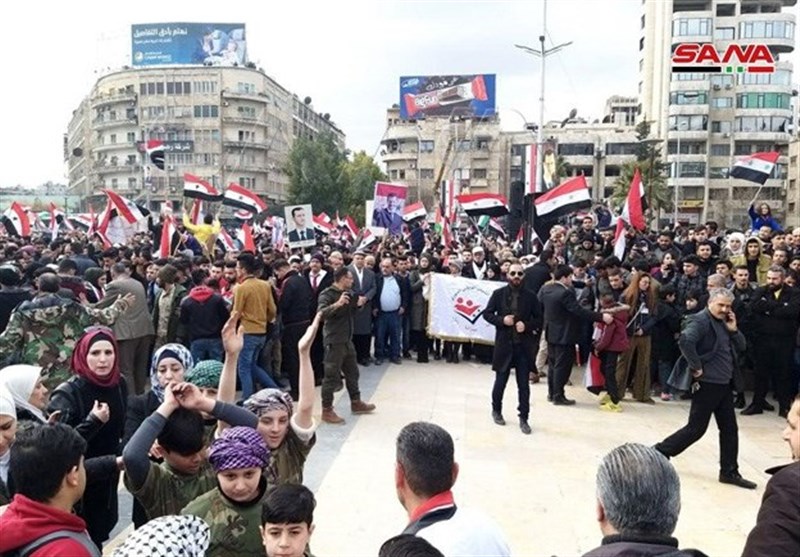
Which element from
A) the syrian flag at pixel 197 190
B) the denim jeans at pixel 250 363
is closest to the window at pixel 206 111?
the syrian flag at pixel 197 190

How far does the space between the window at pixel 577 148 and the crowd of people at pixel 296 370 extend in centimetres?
6467

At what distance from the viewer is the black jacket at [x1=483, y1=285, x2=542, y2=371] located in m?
8.03

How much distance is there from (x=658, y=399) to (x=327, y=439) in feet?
15.9

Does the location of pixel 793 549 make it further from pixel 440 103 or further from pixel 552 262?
pixel 440 103

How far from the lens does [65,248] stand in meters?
13.0

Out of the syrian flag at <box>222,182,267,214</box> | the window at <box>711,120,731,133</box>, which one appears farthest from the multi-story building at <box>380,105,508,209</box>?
the syrian flag at <box>222,182,267,214</box>

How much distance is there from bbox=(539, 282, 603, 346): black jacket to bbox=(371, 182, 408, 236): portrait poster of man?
274 inches

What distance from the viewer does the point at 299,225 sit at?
43.4 feet

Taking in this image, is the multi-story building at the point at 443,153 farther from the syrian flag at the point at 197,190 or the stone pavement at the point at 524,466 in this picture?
the stone pavement at the point at 524,466

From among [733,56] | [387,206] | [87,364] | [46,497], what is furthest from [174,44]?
[46,497]

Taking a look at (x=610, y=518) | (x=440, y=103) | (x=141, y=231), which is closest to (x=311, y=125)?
(x=440, y=103)

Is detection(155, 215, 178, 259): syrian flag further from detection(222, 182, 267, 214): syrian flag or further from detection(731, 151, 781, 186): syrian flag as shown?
detection(731, 151, 781, 186): syrian flag

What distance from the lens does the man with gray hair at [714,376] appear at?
619 centimetres

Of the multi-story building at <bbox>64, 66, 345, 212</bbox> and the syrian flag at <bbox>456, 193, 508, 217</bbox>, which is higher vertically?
the multi-story building at <bbox>64, 66, 345, 212</bbox>
